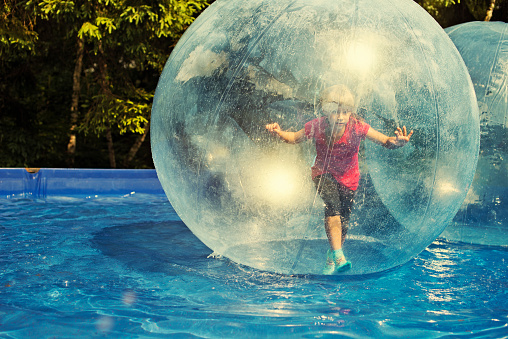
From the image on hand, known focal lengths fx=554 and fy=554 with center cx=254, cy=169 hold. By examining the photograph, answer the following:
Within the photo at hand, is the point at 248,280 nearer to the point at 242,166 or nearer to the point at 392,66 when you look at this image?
the point at 242,166

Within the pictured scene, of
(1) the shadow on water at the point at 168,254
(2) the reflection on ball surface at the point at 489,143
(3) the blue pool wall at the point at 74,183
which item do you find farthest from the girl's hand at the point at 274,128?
(3) the blue pool wall at the point at 74,183

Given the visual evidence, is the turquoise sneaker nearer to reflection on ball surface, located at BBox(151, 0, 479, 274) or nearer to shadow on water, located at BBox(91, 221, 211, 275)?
reflection on ball surface, located at BBox(151, 0, 479, 274)

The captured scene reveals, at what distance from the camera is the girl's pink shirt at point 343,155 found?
301 cm

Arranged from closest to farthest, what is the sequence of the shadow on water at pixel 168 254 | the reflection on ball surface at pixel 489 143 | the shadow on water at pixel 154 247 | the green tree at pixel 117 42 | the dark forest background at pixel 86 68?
the shadow on water at pixel 168 254
the shadow on water at pixel 154 247
the reflection on ball surface at pixel 489 143
the green tree at pixel 117 42
the dark forest background at pixel 86 68

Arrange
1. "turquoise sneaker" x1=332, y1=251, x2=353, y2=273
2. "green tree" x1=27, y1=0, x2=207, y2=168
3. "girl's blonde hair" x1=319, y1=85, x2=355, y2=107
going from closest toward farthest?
1. "girl's blonde hair" x1=319, y1=85, x2=355, y2=107
2. "turquoise sneaker" x1=332, y1=251, x2=353, y2=273
3. "green tree" x1=27, y1=0, x2=207, y2=168

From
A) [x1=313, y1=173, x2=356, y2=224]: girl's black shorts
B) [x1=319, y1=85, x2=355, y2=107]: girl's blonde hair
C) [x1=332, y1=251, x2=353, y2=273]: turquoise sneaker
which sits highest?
[x1=319, y1=85, x2=355, y2=107]: girl's blonde hair

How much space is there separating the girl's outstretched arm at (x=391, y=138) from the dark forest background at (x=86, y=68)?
18.4ft

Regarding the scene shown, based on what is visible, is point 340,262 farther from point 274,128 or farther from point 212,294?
point 274,128

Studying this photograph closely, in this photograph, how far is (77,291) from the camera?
10.3 ft

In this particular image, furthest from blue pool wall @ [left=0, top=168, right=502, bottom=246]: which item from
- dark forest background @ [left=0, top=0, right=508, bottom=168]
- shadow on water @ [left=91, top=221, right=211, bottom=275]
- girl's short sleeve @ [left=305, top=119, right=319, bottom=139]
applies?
girl's short sleeve @ [left=305, top=119, right=319, bottom=139]

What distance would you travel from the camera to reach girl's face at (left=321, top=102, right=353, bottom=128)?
2.95 metres

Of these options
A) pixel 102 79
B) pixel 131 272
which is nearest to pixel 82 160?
pixel 102 79

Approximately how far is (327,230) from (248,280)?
612 millimetres

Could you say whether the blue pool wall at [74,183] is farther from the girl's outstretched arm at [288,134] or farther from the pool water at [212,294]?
the girl's outstretched arm at [288,134]
